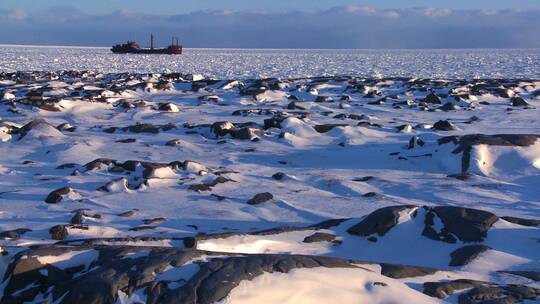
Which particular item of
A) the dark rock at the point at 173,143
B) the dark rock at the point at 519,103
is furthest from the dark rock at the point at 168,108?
the dark rock at the point at 519,103

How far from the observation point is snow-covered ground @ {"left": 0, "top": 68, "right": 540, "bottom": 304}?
300 cm

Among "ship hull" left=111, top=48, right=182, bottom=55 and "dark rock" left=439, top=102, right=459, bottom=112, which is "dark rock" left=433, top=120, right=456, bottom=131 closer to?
"dark rock" left=439, top=102, right=459, bottom=112

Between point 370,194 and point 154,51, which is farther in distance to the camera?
point 154,51

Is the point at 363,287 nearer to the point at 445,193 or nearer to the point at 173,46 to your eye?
the point at 445,193

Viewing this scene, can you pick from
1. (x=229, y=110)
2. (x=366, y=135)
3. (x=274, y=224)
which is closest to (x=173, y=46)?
(x=229, y=110)

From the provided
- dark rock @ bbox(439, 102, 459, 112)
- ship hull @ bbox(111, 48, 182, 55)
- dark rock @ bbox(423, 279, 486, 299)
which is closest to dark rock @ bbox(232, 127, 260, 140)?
dark rock @ bbox(439, 102, 459, 112)

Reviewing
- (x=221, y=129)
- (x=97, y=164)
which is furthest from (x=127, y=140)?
(x=97, y=164)

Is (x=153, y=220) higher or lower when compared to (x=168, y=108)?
lower

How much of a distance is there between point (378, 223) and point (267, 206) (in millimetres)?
1212

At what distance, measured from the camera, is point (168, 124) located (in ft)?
31.4

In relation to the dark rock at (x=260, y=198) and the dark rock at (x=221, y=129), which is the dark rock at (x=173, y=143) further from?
the dark rock at (x=260, y=198)

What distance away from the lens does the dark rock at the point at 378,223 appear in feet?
14.1

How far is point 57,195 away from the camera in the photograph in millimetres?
5391

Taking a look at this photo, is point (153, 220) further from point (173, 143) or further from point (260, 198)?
point (173, 143)
